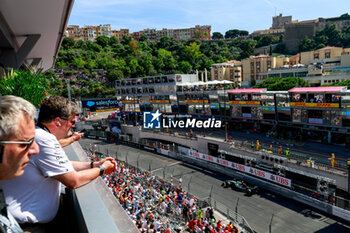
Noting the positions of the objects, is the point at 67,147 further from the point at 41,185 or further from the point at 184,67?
the point at 184,67

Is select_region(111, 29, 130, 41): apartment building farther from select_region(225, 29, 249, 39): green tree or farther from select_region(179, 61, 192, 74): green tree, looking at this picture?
select_region(179, 61, 192, 74): green tree

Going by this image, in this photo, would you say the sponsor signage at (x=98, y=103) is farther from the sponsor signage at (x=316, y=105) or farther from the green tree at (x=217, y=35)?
the green tree at (x=217, y=35)

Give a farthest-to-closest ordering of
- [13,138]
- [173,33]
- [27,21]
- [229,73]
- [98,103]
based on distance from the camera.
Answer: [173,33] → [229,73] → [98,103] → [27,21] → [13,138]

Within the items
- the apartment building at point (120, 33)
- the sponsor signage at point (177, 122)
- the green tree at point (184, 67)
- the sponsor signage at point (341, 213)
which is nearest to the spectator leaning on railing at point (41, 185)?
the sponsor signage at point (341, 213)

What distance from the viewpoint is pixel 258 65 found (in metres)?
75.7

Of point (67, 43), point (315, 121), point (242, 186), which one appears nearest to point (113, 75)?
point (67, 43)

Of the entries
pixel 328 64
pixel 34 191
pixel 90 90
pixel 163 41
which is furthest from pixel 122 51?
pixel 34 191

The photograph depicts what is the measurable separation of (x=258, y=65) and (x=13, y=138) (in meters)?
80.1

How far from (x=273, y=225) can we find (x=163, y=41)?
379 feet

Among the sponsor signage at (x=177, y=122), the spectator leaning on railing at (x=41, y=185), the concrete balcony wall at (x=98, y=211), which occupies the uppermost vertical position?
the spectator leaning on railing at (x=41, y=185)

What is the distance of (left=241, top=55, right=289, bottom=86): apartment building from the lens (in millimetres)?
73875

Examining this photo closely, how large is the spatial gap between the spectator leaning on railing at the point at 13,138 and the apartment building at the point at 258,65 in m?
77.1

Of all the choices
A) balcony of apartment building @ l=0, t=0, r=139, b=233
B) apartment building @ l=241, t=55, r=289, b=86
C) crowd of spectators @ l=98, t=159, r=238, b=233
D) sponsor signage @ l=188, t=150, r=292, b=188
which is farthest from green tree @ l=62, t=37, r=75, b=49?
balcony of apartment building @ l=0, t=0, r=139, b=233

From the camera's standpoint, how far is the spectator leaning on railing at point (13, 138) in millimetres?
1706
